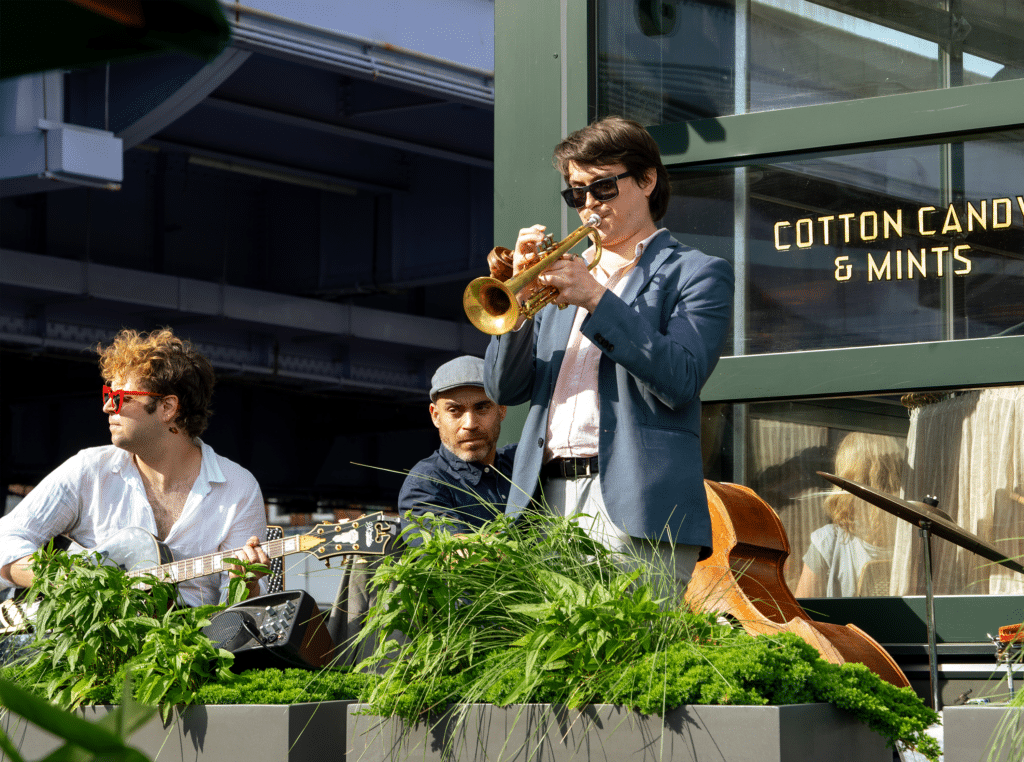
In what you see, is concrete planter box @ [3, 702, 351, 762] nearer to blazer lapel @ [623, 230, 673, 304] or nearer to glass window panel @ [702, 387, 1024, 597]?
blazer lapel @ [623, 230, 673, 304]

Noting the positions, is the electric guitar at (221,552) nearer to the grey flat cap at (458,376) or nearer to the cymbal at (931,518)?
the grey flat cap at (458,376)

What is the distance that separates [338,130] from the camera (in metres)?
11.3

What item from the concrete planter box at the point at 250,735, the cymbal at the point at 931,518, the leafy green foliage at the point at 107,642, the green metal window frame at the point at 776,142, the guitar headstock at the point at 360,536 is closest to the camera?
the concrete planter box at the point at 250,735

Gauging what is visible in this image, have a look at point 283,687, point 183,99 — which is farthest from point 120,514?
point 183,99

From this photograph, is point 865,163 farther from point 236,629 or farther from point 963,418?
point 236,629

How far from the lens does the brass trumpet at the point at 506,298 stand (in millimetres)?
2629

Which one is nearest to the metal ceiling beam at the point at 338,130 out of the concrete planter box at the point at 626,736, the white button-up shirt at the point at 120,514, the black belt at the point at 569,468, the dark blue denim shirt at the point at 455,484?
the white button-up shirt at the point at 120,514

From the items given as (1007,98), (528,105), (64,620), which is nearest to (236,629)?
(64,620)

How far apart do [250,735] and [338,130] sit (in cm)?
948

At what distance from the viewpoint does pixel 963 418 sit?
153 inches

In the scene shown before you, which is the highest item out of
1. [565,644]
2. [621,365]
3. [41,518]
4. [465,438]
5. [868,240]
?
[868,240]

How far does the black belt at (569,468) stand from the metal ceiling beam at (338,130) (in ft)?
27.8

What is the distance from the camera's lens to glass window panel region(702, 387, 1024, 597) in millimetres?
3859

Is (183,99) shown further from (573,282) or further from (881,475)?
(573,282)
